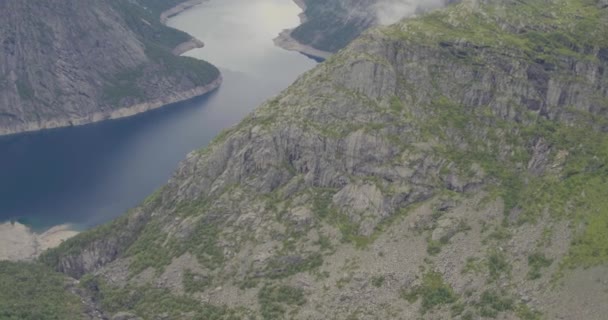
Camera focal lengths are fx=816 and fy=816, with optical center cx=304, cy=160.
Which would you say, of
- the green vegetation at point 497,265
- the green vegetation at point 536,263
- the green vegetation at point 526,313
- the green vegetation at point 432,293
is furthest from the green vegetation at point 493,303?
the green vegetation at point 536,263

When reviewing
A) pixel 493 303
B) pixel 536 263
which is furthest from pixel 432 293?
pixel 536 263

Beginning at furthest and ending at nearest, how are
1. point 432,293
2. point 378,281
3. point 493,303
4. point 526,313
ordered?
point 378,281 → point 432,293 → point 493,303 → point 526,313

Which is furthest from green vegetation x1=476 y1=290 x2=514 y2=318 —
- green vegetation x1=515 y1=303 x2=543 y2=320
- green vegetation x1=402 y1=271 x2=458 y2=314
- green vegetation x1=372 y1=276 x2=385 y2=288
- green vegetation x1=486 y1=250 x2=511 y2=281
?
green vegetation x1=372 y1=276 x2=385 y2=288

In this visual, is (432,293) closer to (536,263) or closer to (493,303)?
(493,303)

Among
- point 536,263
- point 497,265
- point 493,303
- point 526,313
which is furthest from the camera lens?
point 497,265

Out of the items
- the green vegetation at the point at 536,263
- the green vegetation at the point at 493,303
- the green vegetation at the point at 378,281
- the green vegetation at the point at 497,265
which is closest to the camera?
the green vegetation at the point at 493,303

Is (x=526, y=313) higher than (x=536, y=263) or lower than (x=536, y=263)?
lower

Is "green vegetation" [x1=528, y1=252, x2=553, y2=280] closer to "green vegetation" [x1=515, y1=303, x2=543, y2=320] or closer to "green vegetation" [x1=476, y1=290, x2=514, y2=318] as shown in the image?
"green vegetation" [x1=476, y1=290, x2=514, y2=318]

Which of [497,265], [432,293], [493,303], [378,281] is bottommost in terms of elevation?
[493,303]

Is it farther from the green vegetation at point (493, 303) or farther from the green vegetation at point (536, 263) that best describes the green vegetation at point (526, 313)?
the green vegetation at point (536, 263)

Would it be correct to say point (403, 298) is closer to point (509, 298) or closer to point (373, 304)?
point (373, 304)
